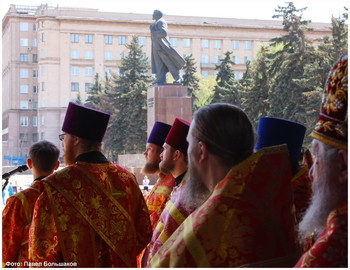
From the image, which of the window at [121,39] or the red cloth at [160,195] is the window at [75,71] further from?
the red cloth at [160,195]

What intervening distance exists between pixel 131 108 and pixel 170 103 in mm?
19694

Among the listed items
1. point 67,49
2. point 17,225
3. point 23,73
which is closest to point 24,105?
point 23,73

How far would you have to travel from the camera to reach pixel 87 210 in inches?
141

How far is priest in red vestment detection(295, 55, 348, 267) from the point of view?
69.4 inches

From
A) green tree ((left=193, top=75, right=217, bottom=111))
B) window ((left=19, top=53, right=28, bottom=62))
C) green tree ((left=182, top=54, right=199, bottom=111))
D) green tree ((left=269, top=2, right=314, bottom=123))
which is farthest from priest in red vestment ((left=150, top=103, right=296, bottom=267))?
window ((left=19, top=53, right=28, bottom=62))

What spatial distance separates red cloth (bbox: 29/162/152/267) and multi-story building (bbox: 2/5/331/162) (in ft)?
175

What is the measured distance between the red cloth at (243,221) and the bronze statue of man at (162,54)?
17460mm

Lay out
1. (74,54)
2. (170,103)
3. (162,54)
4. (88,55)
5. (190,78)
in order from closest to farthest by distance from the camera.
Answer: (170,103), (162,54), (190,78), (74,54), (88,55)

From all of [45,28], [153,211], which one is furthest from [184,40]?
[153,211]

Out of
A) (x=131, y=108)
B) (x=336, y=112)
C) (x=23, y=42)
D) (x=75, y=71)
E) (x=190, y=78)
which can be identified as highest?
(x=23, y=42)

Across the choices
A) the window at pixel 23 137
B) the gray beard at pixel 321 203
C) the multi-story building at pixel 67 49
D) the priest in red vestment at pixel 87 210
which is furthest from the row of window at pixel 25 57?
the gray beard at pixel 321 203

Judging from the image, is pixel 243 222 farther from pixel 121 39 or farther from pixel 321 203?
pixel 121 39

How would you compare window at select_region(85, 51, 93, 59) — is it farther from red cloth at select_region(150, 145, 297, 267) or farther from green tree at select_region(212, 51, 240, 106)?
red cloth at select_region(150, 145, 297, 267)

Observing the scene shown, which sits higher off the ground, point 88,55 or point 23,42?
point 23,42
